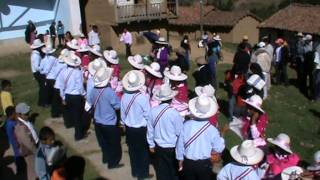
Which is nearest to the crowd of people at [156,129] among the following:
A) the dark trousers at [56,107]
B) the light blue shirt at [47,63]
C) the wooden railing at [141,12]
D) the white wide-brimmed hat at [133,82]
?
the white wide-brimmed hat at [133,82]

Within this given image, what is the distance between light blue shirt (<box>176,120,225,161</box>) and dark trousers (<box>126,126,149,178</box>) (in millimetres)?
1553

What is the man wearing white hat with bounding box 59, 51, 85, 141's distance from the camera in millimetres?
10484

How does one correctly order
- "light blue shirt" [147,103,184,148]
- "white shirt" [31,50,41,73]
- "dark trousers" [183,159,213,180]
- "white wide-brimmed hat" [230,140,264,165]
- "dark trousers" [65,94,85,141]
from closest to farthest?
"white wide-brimmed hat" [230,140,264,165] < "dark trousers" [183,159,213,180] < "light blue shirt" [147,103,184,148] < "dark trousers" [65,94,85,141] < "white shirt" [31,50,41,73]

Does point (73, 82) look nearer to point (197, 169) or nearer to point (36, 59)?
point (36, 59)

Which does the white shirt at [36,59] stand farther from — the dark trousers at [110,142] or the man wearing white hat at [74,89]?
the dark trousers at [110,142]

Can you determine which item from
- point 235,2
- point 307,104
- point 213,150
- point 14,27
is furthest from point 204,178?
point 235,2

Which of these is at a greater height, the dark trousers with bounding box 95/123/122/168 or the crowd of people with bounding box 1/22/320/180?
the crowd of people with bounding box 1/22/320/180

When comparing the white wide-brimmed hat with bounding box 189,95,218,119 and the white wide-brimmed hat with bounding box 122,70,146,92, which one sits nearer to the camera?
the white wide-brimmed hat with bounding box 189,95,218,119

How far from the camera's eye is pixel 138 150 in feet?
28.0

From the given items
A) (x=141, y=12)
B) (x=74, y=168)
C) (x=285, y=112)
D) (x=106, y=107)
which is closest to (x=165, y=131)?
(x=106, y=107)

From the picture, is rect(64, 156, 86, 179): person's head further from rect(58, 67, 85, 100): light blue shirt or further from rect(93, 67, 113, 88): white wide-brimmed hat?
rect(58, 67, 85, 100): light blue shirt

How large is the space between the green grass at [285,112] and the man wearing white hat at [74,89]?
64 cm

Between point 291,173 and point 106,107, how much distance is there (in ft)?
11.5

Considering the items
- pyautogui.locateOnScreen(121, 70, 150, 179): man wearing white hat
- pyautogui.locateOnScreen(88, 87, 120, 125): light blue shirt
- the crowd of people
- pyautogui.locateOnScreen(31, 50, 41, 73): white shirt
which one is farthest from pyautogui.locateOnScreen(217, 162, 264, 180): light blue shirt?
pyautogui.locateOnScreen(31, 50, 41, 73): white shirt
